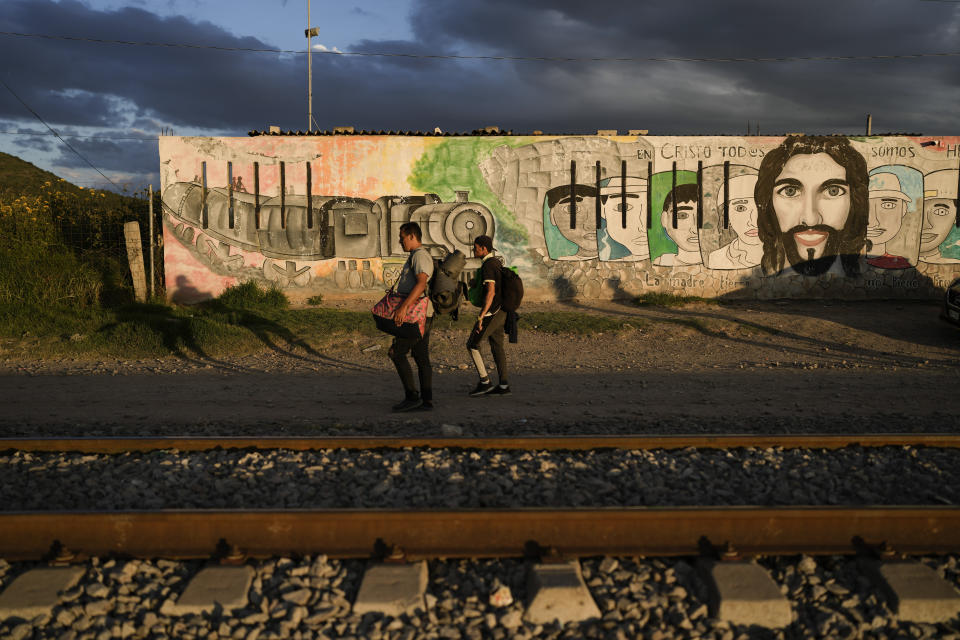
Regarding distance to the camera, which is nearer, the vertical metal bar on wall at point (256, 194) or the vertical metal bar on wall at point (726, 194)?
the vertical metal bar on wall at point (256, 194)

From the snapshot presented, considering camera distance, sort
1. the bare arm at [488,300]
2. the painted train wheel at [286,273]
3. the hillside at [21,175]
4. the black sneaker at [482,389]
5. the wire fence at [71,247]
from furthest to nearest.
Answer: the hillside at [21,175] → the painted train wheel at [286,273] → the wire fence at [71,247] → the black sneaker at [482,389] → the bare arm at [488,300]

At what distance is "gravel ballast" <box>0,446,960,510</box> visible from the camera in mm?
4031

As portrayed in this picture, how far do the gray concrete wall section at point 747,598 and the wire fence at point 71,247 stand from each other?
12523 mm

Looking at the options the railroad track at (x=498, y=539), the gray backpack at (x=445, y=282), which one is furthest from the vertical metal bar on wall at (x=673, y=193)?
the railroad track at (x=498, y=539)

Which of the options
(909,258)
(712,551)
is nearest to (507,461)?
(712,551)

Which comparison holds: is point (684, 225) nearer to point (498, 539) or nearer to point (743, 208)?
point (743, 208)

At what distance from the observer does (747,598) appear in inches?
112

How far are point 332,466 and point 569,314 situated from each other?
29.4ft

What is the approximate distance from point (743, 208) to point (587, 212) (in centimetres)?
374

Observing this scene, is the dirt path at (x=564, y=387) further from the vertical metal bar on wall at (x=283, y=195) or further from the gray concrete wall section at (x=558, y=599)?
the vertical metal bar on wall at (x=283, y=195)

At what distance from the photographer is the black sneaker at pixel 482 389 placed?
7.14m

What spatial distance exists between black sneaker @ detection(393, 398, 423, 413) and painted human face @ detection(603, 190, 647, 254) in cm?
1029

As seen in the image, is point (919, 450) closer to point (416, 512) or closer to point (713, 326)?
point (416, 512)

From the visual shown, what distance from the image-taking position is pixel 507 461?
4617 mm
